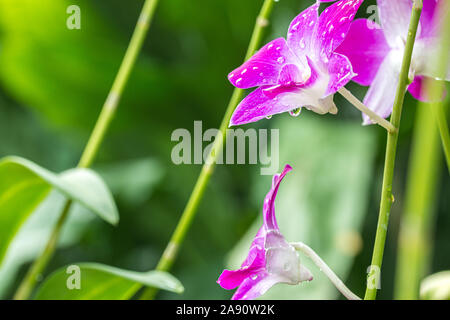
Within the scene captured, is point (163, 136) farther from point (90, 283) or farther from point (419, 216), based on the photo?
point (419, 216)

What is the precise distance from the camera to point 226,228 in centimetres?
96

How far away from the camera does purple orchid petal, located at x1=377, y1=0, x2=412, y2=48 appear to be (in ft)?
0.89

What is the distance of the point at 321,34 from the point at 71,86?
2.61 feet

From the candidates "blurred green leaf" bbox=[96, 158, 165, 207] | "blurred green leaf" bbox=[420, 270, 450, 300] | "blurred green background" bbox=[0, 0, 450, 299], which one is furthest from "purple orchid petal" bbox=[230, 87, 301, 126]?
"blurred green leaf" bbox=[96, 158, 165, 207]

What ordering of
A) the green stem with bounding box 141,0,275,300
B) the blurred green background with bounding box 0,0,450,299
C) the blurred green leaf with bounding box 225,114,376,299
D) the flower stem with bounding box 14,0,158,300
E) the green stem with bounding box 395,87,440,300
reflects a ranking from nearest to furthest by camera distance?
1. the green stem with bounding box 395,87,440,300
2. the green stem with bounding box 141,0,275,300
3. the flower stem with bounding box 14,0,158,300
4. the blurred green leaf with bounding box 225,114,376,299
5. the blurred green background with bounding box 0,0,450,299

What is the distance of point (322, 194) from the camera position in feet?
2.51

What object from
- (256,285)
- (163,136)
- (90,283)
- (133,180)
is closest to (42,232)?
(133,180)

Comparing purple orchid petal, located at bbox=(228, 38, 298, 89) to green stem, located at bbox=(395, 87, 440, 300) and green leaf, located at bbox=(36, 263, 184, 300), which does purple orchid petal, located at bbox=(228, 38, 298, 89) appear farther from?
green leaf, located at bbox=(36, 263, 184, 300)

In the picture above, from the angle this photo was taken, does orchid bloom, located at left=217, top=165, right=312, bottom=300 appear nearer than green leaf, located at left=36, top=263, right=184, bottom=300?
Yes

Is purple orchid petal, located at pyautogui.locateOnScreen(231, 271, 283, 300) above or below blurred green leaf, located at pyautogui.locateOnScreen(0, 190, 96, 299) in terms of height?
above

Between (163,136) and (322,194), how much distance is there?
0.35 metres

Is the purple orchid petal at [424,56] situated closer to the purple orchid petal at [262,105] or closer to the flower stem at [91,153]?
the purple orchid petal at [262,105]

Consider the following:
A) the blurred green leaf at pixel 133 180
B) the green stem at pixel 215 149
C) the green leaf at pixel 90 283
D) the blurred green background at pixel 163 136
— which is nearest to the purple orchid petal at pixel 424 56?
the green stem at pixel 215 149

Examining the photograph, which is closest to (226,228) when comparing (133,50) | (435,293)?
(133,50)
